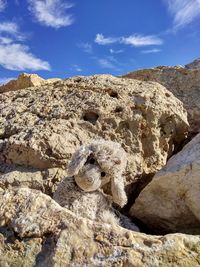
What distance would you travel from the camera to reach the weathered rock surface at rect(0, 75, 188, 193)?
4.86 meters

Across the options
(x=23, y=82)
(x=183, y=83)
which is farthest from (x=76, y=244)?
(x=23, y=82)

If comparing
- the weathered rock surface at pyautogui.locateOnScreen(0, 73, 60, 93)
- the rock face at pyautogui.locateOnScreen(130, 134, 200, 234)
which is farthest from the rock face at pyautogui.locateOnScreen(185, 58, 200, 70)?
the rock face at pyautogui.locateOnScreen(130, 134, 200, 234)

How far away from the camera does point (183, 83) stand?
306 inches

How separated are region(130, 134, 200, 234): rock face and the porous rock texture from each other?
1561 millimetres

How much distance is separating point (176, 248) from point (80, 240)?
0.54 metres

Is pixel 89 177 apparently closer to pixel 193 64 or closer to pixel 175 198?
pixel 175 198

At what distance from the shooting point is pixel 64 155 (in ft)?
15.8

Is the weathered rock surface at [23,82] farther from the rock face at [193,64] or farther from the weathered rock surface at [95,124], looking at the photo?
the weathered rock surface at [95,124]

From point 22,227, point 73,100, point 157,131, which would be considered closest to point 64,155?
point 73,100

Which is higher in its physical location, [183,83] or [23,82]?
[23,82]

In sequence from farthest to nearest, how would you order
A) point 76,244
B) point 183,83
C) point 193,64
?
point 193,64 → point 183,83 → point 76,244

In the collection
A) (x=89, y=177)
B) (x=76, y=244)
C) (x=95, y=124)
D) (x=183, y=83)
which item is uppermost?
(x=183, y=83)

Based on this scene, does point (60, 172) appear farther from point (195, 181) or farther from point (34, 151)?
point (195, 181)

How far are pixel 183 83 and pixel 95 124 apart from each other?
10.5 ft
